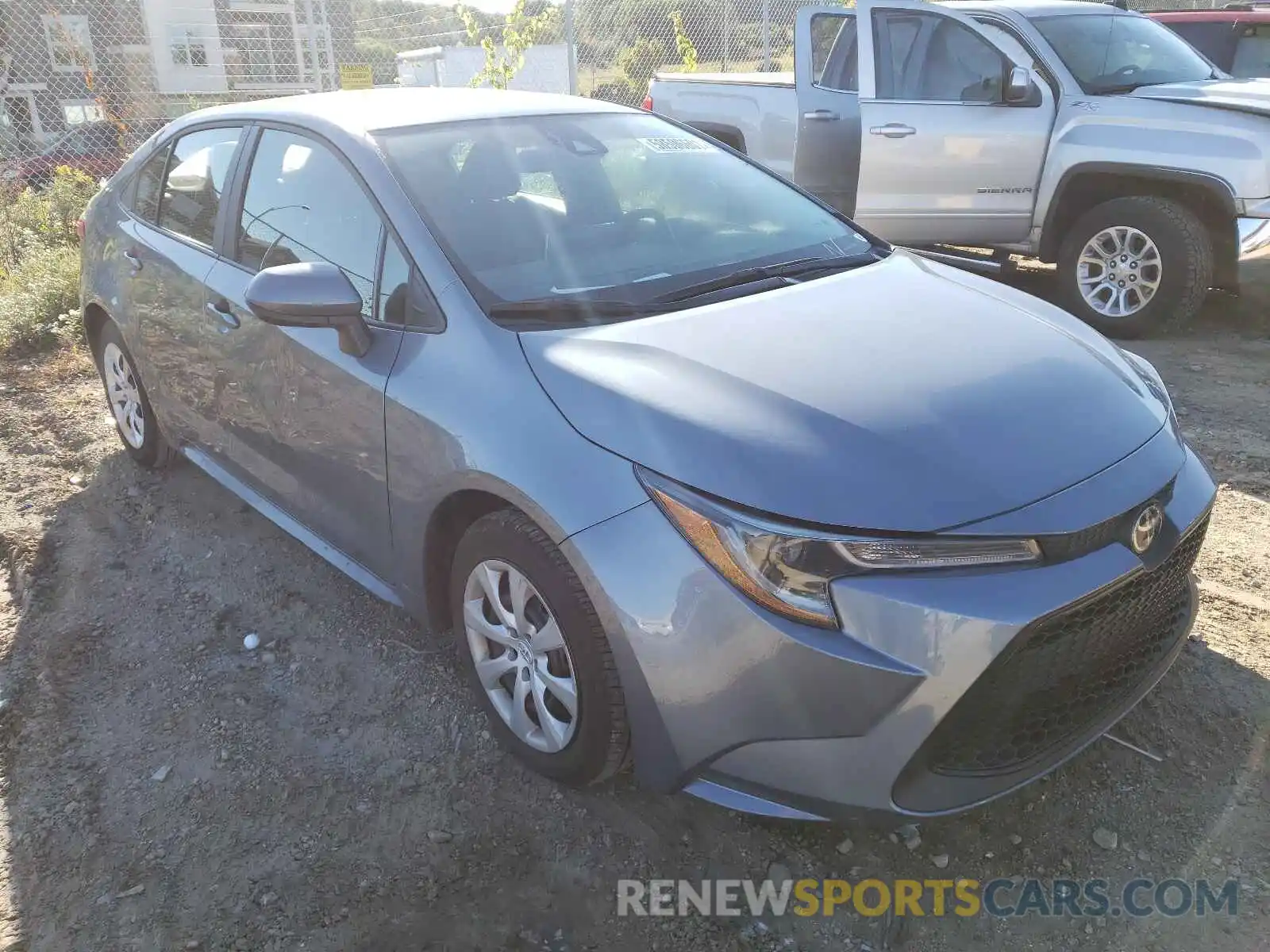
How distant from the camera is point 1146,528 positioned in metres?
2.17

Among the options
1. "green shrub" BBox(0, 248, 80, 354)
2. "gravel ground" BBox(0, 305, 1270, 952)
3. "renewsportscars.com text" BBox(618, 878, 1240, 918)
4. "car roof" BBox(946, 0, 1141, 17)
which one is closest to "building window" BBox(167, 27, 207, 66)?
"green shrub" BBox(0, 248, 80, 354)

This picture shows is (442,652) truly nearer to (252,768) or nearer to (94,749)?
(252,768)

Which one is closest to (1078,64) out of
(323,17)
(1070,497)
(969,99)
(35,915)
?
(969,99)

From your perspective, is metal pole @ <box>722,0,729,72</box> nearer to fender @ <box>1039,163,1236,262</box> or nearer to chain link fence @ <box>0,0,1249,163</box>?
chain link fence @ <box>0,0,1249,163</box>

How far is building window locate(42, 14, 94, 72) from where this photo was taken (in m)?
10.2

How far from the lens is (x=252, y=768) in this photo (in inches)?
108

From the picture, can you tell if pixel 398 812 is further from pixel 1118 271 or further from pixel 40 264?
pixel 40 264

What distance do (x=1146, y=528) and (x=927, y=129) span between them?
491 centimetres

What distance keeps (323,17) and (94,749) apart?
9530mm

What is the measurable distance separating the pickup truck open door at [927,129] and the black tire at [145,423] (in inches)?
172

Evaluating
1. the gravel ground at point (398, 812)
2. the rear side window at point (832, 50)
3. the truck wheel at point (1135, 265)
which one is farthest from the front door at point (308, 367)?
the truck wheel at point (1135, 265)

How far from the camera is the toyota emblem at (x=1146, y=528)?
7.01 feet

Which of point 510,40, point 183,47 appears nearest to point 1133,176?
point 510,40

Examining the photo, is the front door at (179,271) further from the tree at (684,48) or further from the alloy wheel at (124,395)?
the tree at (684,48)
